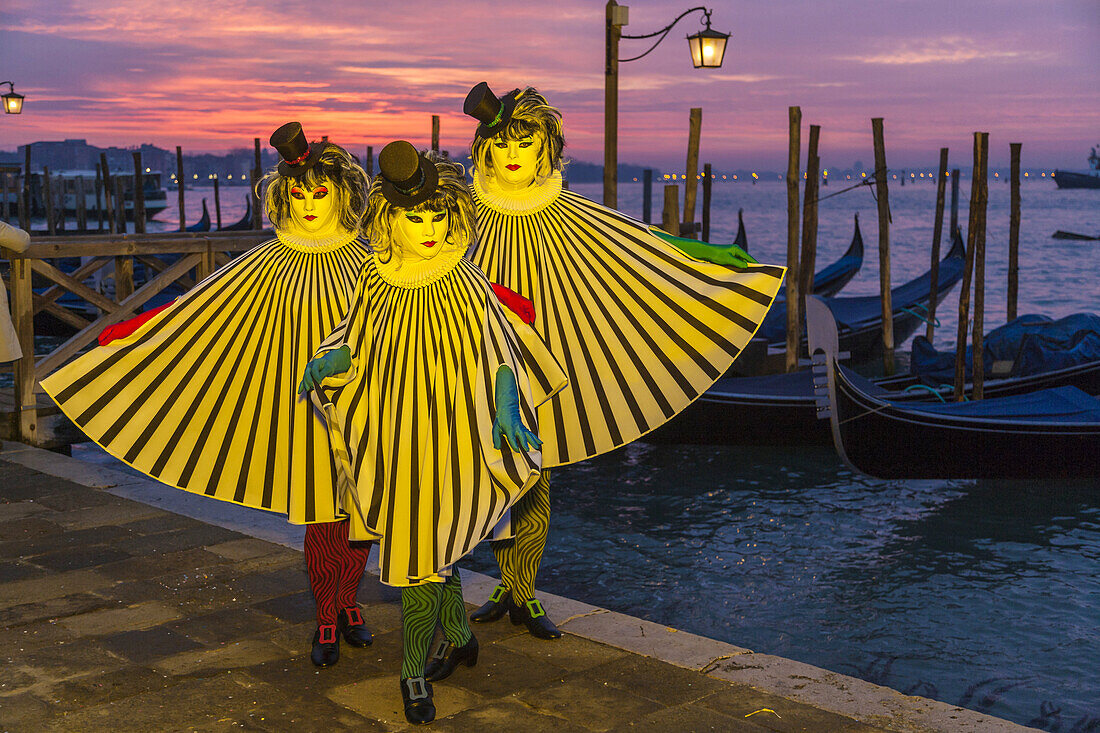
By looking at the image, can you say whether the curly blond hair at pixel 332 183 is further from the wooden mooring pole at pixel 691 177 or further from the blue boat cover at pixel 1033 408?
the wooden mooring pole at pixel 691 177

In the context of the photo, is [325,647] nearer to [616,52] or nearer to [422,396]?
[422,396]

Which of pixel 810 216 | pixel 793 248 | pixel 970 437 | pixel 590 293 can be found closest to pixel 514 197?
pixel 590 293

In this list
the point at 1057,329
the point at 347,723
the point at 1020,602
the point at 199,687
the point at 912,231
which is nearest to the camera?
the point at 347,723

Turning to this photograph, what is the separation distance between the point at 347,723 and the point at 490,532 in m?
0.59

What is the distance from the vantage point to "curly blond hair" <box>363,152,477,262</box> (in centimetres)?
300

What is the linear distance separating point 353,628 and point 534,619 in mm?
550

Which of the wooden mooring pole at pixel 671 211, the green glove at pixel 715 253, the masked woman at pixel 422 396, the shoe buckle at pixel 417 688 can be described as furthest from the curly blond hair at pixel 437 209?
the wooden mooring pole at pixel 671 211

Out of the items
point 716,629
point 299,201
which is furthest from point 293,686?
point 716,629

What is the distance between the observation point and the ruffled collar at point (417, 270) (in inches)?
119

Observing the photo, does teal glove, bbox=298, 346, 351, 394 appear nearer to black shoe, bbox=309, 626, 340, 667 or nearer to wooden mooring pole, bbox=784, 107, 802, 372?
black shoe, bbox=309, 626, 340, 667

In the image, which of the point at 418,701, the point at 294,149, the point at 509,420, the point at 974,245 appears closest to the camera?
the point at 509,420

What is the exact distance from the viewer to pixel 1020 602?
582 centimetres

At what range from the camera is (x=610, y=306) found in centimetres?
363

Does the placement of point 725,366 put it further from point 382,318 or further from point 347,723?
point 347,723
